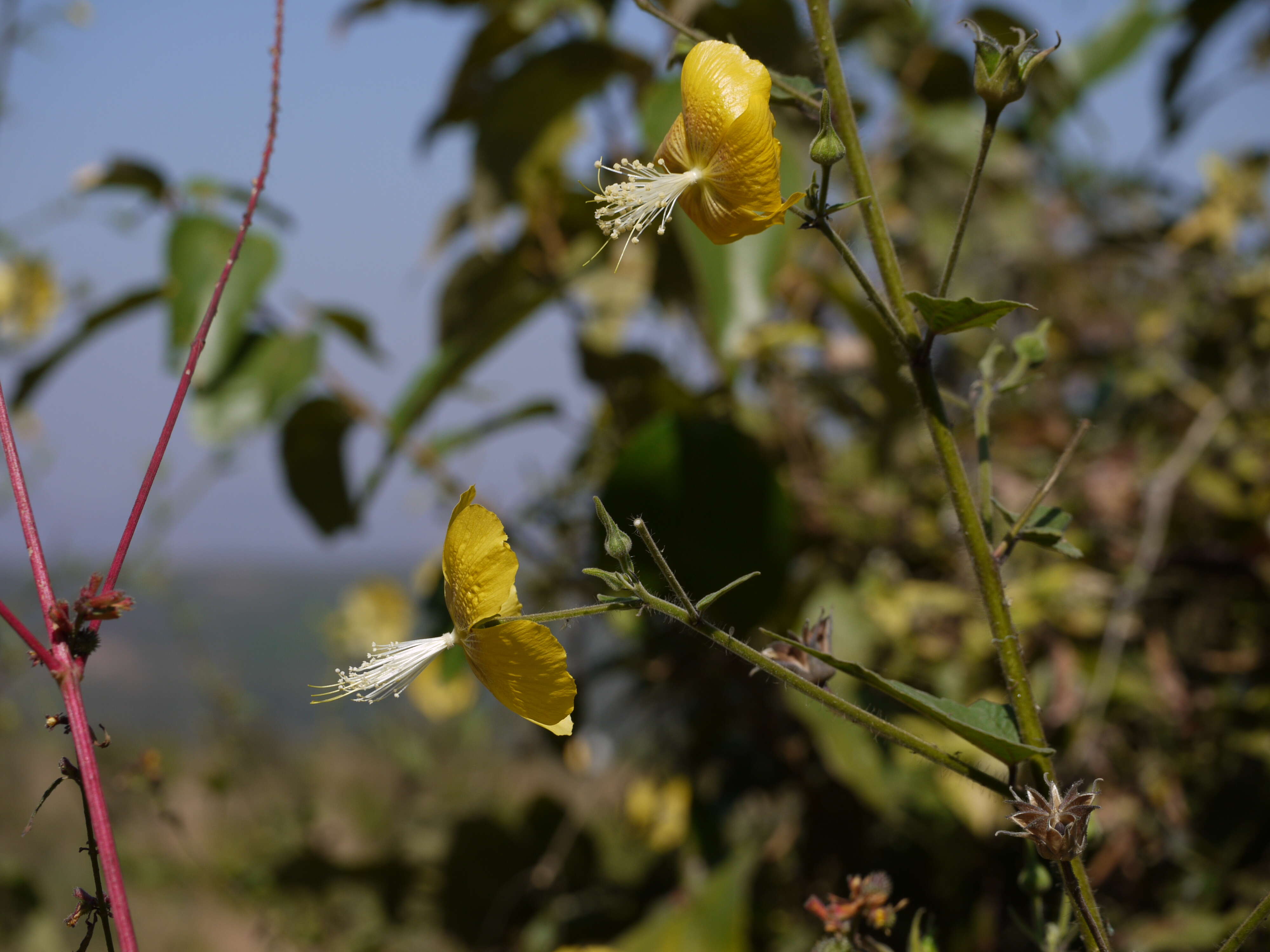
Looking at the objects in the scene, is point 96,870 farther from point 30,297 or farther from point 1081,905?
point 30,297

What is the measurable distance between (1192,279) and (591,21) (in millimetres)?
929

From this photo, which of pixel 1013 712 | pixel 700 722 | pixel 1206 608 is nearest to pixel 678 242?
pixel 700 722

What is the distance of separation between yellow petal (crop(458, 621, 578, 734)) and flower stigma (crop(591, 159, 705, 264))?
0.45 feet

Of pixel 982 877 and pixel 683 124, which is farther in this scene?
pixel 982 877

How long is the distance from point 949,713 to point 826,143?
173 millimetres

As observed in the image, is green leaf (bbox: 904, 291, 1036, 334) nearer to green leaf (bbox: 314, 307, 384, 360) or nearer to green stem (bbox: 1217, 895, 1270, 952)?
green stem (bbox: 1217, 895, 1270, 952)

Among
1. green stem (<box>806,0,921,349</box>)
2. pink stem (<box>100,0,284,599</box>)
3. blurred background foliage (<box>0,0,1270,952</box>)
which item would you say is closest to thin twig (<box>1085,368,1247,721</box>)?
blurred background foliage (<box>0,0,1270,952</box>)

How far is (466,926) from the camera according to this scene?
1.26 meters

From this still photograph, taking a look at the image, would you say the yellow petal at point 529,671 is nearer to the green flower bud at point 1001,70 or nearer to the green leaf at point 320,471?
the green flower bud at point 1001,70

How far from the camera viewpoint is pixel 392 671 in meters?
0.37

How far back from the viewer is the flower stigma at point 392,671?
0.36m

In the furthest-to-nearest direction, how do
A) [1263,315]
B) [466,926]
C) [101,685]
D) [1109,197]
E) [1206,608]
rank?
[101,685]
[1109,197]
[466,926]
[1263,315]
[1206,608]

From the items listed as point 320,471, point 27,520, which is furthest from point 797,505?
point 27,520

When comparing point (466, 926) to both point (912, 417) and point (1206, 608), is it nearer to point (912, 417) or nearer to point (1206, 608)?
point (912, 417)
